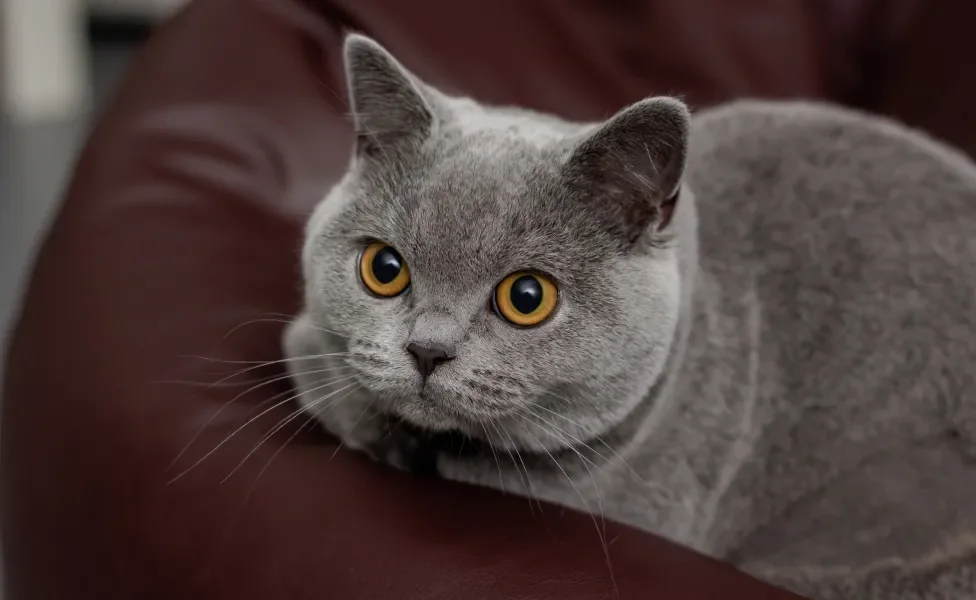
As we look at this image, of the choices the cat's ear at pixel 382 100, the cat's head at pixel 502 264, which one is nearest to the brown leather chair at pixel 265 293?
the cat's head at pixel 502 264

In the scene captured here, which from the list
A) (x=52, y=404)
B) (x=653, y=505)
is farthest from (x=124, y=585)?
(x=653, y=505)

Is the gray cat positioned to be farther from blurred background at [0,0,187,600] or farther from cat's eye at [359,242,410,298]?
blurred background at [0,0,187,600]

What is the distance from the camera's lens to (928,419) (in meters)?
0.89

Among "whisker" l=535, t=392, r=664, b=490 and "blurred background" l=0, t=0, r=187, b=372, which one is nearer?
"whisker" l=535, t=392, r=664, b=490

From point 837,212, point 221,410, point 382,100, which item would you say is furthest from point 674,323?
point 221,410

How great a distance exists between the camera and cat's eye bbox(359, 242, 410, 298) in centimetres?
81

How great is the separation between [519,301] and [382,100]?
0.25 metres

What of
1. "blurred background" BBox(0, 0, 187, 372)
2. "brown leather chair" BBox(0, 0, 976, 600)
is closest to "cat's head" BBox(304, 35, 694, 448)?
"brown leather chair" BBox(0, 0, 976, 600)

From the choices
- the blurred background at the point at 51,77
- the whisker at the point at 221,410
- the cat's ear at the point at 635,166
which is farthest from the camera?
the blurred background at the point at 51,77

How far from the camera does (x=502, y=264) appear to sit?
0.77 metres

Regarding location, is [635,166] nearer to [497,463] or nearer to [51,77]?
[497,463]

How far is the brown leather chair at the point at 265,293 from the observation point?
30.7 inches

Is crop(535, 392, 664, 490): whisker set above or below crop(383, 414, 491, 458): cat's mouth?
above

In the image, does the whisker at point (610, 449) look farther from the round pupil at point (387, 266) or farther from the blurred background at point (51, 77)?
the blurred background at point (51, 77)
